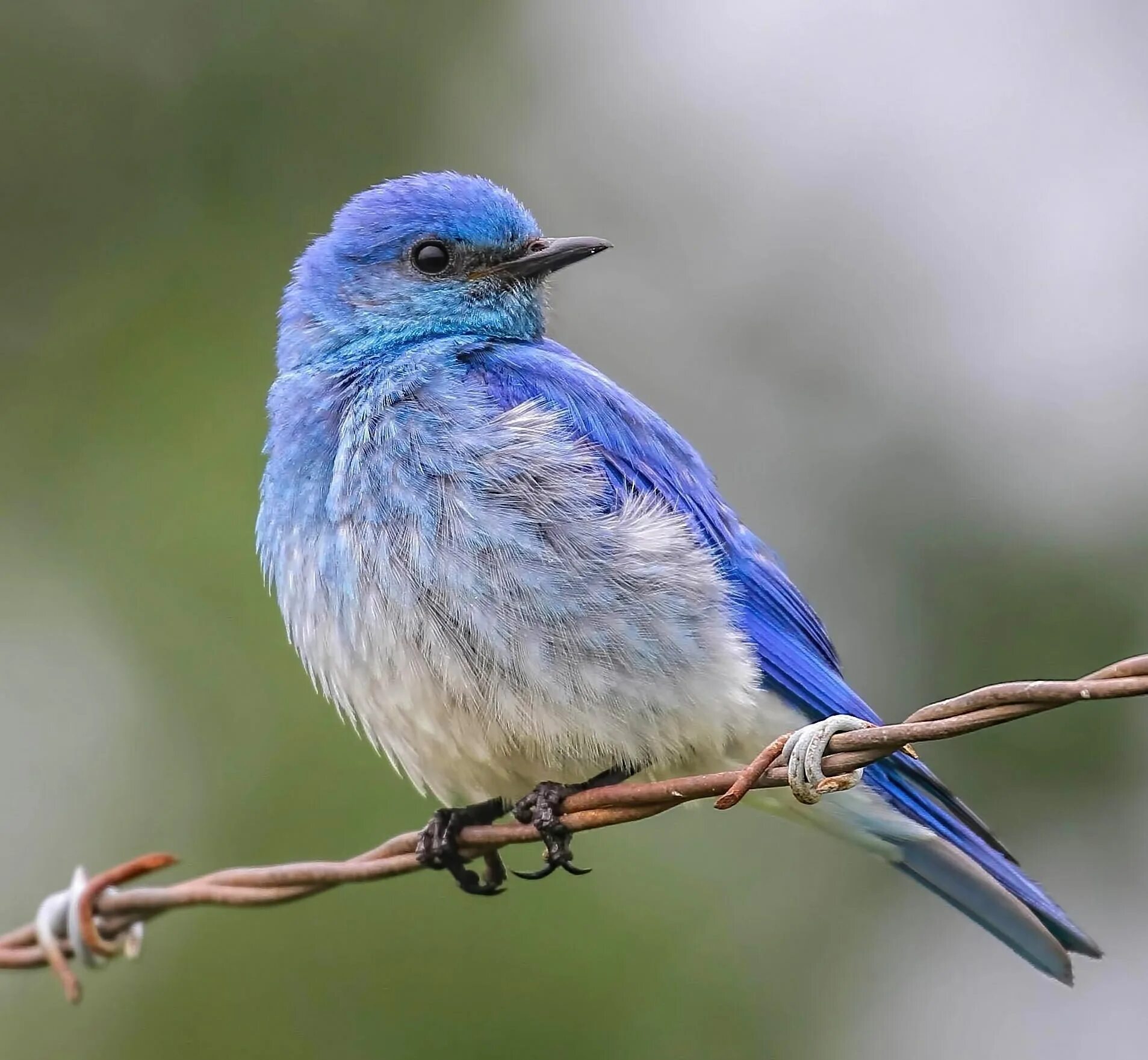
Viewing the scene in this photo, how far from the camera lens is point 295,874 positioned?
3885 millimetres

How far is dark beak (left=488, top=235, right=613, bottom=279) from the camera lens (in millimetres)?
5633

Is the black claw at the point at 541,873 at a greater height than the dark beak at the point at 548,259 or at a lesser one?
lesser

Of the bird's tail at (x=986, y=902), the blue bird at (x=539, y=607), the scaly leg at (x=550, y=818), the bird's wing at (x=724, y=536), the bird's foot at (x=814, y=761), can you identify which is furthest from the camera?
the bird's wing at (x=724, y=536)

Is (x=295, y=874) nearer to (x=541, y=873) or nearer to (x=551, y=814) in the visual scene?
(x=551, y=814)

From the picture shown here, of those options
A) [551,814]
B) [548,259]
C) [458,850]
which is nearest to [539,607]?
[551,814]

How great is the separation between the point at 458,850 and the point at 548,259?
2.14 metres

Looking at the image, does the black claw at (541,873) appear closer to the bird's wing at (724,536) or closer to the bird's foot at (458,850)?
the bird's foot at (458,850)

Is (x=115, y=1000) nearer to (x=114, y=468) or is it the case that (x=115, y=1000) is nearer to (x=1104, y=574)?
(x=114, y=468)

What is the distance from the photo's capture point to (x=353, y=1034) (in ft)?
24.2

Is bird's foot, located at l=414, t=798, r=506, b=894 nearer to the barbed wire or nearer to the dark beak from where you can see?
the barbed wire

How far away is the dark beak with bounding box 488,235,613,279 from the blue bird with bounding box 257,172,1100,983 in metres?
0.31

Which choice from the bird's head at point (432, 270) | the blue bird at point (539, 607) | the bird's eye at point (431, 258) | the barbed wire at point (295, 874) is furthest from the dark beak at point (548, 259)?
the barbed wire at point (295, 874)

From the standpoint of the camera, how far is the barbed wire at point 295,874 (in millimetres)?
3254

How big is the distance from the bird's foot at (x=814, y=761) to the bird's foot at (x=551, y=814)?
3.63 ft
